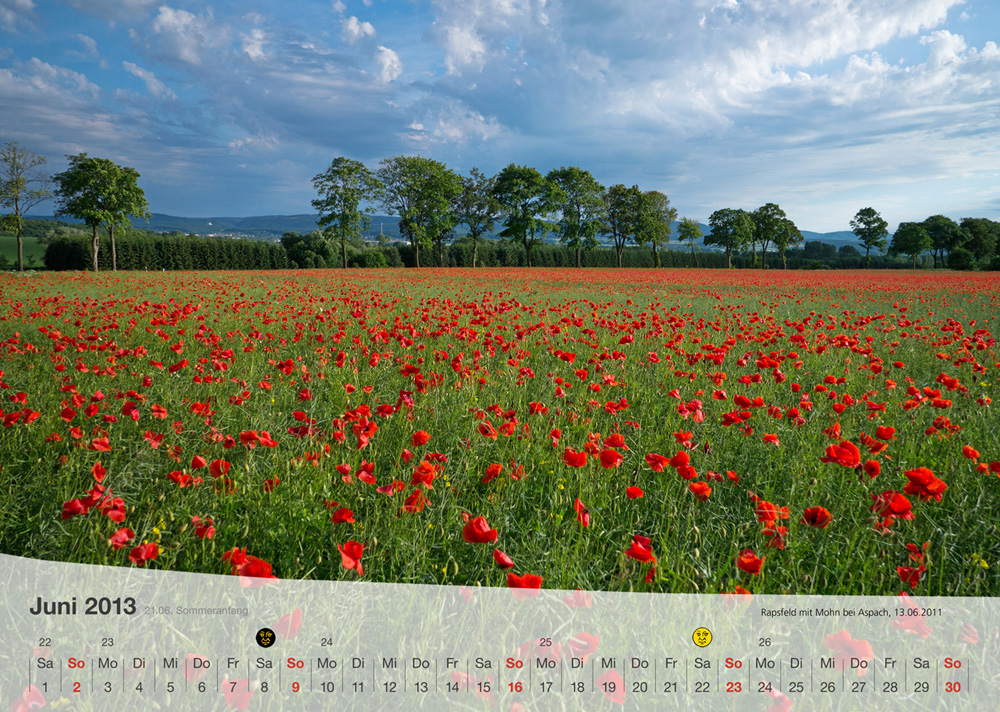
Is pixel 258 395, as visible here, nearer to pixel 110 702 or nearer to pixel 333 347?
pixel 333 347

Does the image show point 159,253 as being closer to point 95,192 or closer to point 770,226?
point 95,192

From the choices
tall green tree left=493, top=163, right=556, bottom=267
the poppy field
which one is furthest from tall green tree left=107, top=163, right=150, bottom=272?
the poppy field

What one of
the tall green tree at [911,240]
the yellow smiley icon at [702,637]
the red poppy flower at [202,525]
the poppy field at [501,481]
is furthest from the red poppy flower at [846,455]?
the tall green tree at [911,240]

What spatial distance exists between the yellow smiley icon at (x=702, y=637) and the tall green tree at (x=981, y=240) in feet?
310

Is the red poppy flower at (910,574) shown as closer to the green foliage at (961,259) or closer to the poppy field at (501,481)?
the poppy field at (501,481)

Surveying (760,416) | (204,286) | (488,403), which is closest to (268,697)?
(488,403)

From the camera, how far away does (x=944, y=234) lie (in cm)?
7438

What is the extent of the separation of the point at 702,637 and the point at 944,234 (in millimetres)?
98870

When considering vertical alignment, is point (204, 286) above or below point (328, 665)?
above

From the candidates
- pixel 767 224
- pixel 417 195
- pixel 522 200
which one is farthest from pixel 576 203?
pixel 767 224

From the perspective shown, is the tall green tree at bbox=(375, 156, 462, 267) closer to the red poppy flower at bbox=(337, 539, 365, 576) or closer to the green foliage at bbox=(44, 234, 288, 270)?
the green foliage at bbox=(44, 234, 288, 270)

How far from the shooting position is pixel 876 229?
82188 mm

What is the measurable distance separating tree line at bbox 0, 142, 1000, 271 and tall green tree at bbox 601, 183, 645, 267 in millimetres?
132

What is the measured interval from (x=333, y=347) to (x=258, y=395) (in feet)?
6.68
